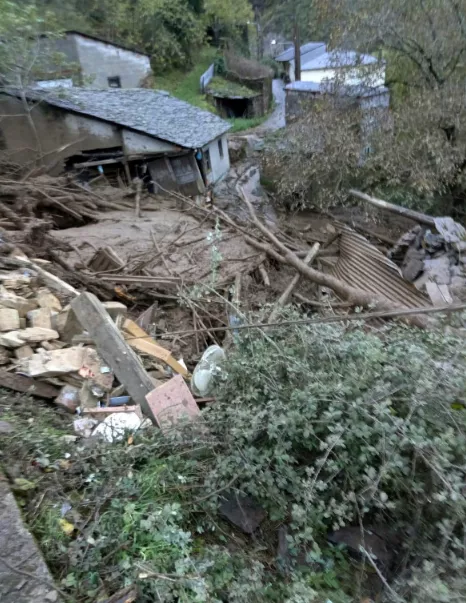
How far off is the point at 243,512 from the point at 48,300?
3.22 meters

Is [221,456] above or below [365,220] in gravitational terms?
above

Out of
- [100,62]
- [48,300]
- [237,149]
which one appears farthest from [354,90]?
[100,62]

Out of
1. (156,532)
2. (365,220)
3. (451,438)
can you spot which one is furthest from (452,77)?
(156,532)

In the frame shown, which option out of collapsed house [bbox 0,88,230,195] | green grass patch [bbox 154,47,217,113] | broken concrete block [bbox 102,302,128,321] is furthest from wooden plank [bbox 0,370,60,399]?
green grass patch [bbox 154,47,217,113]

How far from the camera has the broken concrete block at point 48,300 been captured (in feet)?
16.1

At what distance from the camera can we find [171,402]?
3912 millimetres

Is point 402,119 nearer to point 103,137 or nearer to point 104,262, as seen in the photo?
point 104,262

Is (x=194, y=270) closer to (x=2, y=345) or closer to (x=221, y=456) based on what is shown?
(x=2, y=345)

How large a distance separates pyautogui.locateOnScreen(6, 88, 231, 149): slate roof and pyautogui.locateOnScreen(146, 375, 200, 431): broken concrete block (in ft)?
46.8

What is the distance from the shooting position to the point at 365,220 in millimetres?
11195

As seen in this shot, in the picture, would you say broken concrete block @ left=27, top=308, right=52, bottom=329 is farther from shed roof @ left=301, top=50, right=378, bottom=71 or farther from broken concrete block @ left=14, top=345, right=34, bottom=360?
shed roof @ left=301, top=50, right=378, bottom=71

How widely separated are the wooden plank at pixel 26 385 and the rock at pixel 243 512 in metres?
1.88

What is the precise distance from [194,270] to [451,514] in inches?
243

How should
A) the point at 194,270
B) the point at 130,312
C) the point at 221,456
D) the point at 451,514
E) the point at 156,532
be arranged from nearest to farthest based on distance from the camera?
the point at 451,514
the point at 156,532
the point at 221,456
the point at 130,312
the point at 194,270
